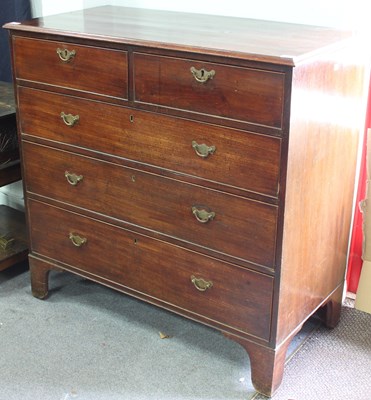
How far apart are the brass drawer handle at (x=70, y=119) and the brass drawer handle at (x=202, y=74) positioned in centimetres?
50

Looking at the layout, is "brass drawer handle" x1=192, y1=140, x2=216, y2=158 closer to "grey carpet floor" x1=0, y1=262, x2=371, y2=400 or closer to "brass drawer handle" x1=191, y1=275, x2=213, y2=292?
"brass drawer handle" x1=191, y1=275, x2=213, y2=292

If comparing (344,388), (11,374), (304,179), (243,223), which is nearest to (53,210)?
(11,374)

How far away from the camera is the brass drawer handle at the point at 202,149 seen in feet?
6.39

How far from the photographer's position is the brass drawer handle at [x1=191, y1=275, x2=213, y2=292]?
212 cm

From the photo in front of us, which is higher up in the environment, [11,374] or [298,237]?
[298,237]

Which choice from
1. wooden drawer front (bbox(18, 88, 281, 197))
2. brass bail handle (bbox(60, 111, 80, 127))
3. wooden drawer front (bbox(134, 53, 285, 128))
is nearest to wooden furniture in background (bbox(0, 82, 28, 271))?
wooden drawer front (bbox(18, 88, 281, 197))

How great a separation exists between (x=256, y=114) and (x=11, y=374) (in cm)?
114

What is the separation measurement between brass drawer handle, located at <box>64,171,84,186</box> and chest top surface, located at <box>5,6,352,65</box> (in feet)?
1.52

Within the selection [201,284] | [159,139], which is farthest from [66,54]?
[201,284]

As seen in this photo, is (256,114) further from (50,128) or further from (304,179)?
(50,128)

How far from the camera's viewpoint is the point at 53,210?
2439mm

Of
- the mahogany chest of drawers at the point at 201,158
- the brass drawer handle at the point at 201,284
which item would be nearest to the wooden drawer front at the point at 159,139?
the mahogany chest of drawers at the point at 201,158

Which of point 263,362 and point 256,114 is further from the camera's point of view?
point 263,362

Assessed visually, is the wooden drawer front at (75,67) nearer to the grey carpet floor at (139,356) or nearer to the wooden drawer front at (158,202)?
the wooden drawer front at (158,202)
